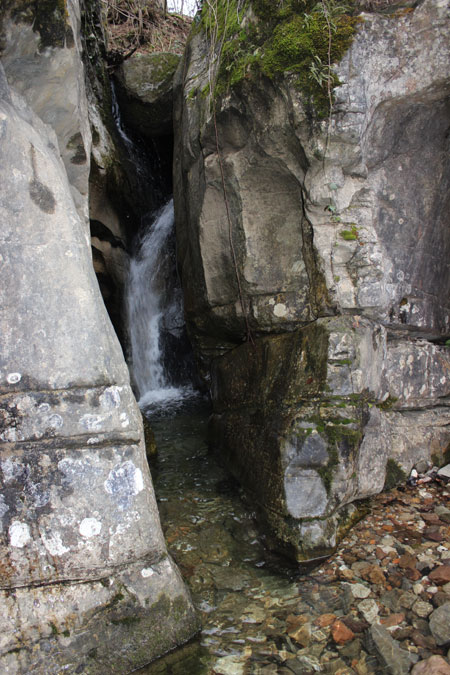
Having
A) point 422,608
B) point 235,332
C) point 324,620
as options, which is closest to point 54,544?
point 324,620

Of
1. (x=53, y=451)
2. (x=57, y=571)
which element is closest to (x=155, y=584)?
(x=57, y=571)

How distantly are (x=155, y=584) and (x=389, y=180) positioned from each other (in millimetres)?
2681

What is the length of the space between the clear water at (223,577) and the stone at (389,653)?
0.26 m

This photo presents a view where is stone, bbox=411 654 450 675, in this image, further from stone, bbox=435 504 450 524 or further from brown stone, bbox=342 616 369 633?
stone, bbox=435 504 450 524

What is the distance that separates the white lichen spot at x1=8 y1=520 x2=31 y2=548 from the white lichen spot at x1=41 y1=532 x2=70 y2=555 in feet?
0.19

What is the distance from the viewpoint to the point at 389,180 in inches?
125

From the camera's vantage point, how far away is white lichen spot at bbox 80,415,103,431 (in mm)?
1938

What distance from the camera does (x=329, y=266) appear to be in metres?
3.06

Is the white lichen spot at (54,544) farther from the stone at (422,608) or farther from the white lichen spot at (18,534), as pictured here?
the stone at (422,608)

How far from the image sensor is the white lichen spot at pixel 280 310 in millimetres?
3230

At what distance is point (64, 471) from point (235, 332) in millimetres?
1964

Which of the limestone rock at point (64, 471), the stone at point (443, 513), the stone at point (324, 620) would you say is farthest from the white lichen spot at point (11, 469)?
the stone at point (443, 513)

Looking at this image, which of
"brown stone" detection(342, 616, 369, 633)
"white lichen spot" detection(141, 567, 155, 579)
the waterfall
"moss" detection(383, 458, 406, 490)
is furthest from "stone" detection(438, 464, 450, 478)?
the waterfall

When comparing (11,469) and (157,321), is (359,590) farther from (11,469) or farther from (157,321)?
(157,321)
